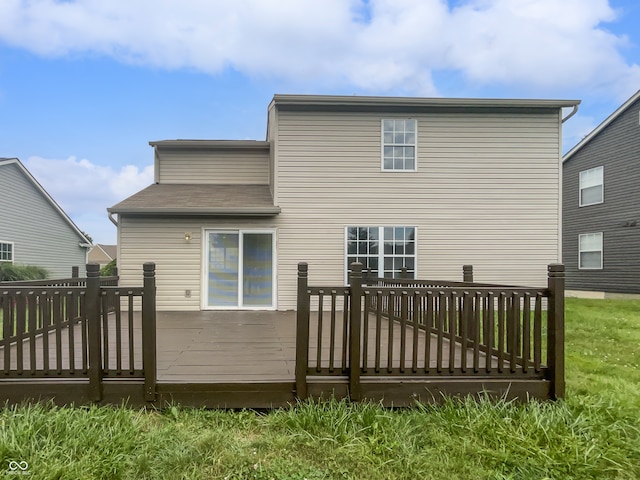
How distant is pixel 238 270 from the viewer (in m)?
8.47

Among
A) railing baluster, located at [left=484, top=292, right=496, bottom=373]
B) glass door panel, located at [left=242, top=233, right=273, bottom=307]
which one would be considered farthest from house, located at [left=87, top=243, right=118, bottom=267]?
railing baluster, located at [left=484, top=292, right=496, bottom=373]

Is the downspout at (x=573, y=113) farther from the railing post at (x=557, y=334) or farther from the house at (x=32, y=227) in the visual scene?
the house at (x=32, y=227)

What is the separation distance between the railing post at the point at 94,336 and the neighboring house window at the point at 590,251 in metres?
16.1

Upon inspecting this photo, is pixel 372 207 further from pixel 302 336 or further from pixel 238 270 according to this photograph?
pixel 302 336

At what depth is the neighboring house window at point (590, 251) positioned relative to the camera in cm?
1416

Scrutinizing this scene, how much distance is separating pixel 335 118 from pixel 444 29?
821 cm

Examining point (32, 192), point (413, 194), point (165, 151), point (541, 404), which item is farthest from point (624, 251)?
point (32, 192)

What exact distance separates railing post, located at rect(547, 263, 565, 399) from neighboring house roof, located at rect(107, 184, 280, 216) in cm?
575

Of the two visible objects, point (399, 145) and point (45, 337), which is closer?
point (45, 337)

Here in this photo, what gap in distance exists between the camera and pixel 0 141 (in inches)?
908

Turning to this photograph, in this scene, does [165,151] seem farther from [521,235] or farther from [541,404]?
[541,404]

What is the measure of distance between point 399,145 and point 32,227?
16082 millimetres

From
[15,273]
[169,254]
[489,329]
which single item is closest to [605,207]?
[489,329]

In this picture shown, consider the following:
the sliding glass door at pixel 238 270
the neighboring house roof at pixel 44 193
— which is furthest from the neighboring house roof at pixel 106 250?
the sliding glass door at pixel 238 270
